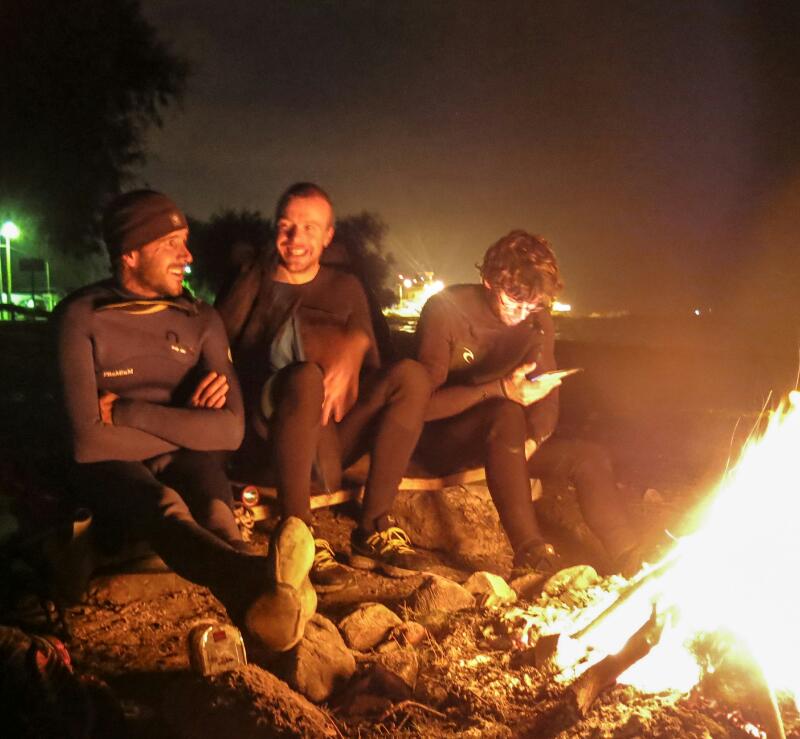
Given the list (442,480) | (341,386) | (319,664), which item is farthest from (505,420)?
(319,664)

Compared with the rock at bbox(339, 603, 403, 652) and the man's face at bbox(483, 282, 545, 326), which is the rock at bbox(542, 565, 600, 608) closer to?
the rock at bbox(339, 603, 403, 652)

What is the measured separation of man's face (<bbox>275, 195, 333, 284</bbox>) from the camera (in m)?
4.05

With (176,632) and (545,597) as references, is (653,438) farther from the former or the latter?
(176,632)

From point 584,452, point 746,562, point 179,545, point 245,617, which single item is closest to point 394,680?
point 245,617

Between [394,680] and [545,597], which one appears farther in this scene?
[545,597]

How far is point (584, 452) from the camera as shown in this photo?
404 centimetres

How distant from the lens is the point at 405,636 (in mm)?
3051

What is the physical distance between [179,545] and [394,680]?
873 mm

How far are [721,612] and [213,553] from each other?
1.70m

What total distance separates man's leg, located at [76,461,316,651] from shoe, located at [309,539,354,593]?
0.75 metres

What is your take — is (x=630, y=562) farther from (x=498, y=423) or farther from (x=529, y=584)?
(x=498, y=423)

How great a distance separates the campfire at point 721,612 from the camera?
250 centimetres

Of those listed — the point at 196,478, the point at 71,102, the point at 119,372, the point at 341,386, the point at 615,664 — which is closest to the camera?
the point at 615,664

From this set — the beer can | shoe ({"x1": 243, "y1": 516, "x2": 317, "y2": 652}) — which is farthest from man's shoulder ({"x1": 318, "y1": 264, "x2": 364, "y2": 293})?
the beer can
